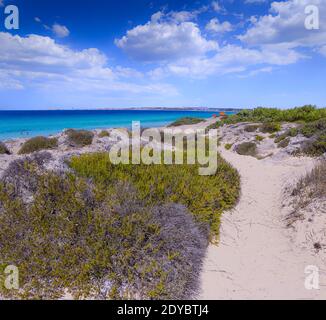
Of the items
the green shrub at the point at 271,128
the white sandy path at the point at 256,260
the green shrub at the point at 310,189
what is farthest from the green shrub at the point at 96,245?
the green shrub at the point at 271,128

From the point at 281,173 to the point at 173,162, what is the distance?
5.63 m

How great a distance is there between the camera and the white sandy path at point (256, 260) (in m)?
4.72

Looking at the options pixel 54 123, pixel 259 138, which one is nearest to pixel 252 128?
pixel 259 138

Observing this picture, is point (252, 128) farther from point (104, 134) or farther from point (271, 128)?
point (104, 134)

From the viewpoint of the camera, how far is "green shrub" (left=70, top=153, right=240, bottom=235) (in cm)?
604

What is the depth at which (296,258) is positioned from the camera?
564cm

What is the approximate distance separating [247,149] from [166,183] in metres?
11.8

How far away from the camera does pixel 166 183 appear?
6.45m

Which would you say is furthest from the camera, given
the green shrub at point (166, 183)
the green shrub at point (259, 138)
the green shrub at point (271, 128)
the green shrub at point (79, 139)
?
the green shrub at point (271, 128)

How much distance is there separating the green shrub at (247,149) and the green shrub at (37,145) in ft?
37.9

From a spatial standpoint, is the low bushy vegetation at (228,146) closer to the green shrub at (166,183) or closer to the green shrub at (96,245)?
the green shrub at (166,183)
